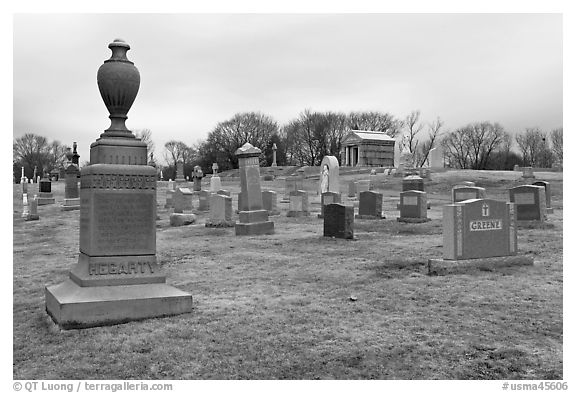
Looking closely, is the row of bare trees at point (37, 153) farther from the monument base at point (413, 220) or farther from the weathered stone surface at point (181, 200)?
the monument base at point (413, 220)

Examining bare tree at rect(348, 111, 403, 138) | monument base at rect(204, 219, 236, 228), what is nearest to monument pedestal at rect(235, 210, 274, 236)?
monument base at rect(204, 219, 236, 228)

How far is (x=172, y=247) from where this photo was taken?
40.5ft

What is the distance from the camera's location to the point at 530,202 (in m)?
14.7

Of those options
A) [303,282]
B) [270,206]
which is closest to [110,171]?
[303,282]

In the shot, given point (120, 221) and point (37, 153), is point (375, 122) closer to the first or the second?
point (37, 153)

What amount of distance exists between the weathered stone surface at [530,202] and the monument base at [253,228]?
711 centimetres

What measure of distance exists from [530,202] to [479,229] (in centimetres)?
693

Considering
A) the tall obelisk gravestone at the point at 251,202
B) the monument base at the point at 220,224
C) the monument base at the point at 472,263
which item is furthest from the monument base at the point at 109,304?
the monument base at the point at 220,224

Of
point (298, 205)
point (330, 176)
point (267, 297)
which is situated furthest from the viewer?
point (330, 176)

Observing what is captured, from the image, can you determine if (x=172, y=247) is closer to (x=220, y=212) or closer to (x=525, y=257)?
(x=220, y=212)

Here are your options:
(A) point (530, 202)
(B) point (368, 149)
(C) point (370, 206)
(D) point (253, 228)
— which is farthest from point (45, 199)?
(B) point (368, 149)

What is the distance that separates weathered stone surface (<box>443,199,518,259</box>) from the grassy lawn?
1.49 feet

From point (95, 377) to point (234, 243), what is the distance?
8560 millimetres

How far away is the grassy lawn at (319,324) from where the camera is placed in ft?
15.0
